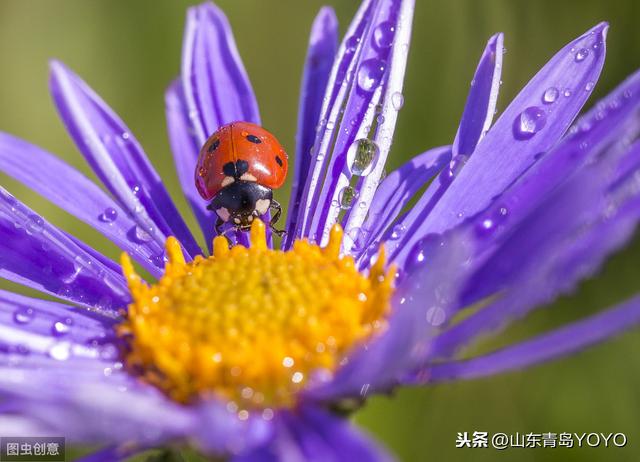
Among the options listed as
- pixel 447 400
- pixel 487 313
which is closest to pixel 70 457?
Answer: pixel 447 400

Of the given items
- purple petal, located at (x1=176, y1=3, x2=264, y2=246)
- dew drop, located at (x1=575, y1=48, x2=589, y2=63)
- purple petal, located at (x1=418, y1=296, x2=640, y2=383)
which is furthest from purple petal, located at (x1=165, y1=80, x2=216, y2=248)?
purple petal, located at (x1=418, y1=296, x2=640, y2=383)

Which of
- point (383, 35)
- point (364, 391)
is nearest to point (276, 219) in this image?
point (383, 35)

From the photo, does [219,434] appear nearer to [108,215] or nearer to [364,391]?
[364,391]

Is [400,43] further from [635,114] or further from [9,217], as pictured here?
→ [9,217]

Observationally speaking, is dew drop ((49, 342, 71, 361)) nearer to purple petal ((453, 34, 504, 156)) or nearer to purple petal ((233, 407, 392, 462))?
purple petal ((233, 407, 392, 462))

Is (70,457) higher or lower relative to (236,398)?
higher

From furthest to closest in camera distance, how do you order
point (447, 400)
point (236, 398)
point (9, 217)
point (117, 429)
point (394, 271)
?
point (447, 400) → point (9, 217) → point (394, 271) → point (236, 398) → point (117, 429)

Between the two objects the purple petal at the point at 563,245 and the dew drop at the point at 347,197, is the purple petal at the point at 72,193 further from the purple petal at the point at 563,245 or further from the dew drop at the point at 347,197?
the purple petal at the point at 563,245
